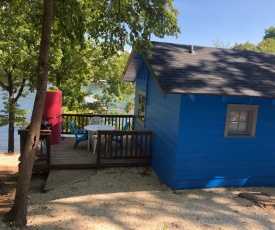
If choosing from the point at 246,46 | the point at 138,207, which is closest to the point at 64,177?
the point at 138,207

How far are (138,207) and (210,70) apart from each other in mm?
3983

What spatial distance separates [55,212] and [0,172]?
509 centimetres

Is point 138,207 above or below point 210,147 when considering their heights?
below

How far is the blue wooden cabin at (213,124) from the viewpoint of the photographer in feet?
19.9

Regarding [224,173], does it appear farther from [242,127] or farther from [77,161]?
[77,161]

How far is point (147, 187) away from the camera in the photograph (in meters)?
6.54

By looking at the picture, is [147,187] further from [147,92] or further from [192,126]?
[147,92]

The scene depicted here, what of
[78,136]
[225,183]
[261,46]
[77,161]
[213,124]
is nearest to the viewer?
[213,124]

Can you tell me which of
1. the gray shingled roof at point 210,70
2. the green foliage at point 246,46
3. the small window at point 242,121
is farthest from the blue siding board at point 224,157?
the green foliage at point 246,46

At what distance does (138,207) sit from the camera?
5281 mm

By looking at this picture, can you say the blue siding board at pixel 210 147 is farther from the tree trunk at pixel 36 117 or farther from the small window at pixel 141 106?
the tree trunk at pixel 36 117

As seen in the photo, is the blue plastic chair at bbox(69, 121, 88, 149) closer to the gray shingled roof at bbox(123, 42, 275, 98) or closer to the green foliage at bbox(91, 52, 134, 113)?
the gray shingled roof at bbox(123, 42, 275, 98)

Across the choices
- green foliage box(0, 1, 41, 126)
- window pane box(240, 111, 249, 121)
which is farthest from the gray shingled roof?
green foliage box(0, 1, 41, 126)

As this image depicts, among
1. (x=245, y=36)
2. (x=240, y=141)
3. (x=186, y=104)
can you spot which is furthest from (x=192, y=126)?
(x=245, y=36)
